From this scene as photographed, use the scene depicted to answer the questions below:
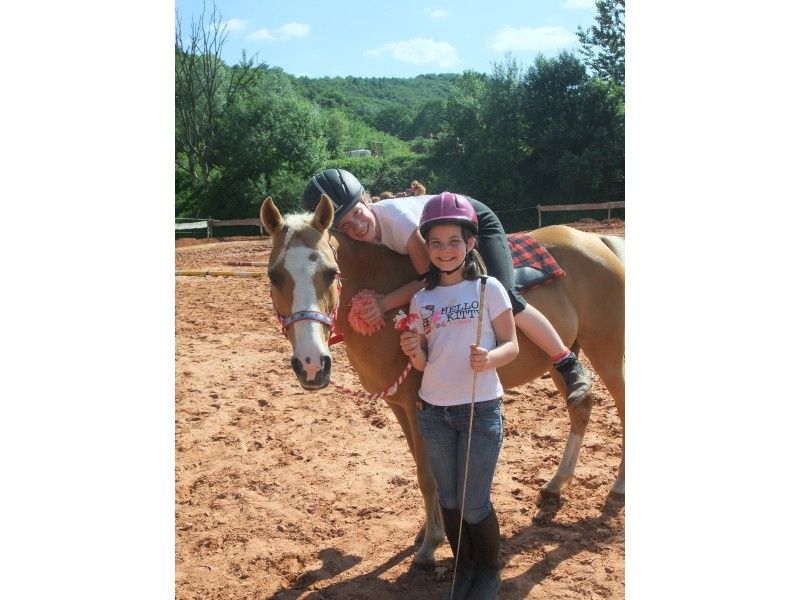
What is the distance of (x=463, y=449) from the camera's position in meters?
2.41

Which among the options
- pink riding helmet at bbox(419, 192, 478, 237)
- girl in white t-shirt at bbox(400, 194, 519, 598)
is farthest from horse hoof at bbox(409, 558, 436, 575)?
pink riding helmet at bbox(419, 192, 478, 237)

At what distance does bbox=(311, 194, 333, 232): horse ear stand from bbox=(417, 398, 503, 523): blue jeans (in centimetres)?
86

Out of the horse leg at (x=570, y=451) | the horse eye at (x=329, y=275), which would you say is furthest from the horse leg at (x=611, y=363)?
the horse eye at (x=329, y=275)

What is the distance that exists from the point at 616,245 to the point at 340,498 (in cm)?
238

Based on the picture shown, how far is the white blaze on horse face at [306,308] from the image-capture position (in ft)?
7.47

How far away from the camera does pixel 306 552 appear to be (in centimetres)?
329

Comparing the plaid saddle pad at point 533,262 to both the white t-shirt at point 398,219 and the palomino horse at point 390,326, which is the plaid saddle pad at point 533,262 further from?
the white t-shirt at point 398,219

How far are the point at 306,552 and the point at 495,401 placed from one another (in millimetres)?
1563

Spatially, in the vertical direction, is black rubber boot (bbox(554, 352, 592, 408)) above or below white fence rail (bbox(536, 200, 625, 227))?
below

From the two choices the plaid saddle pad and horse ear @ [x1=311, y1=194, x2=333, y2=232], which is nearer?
horse ear @ [x1=311, y1=194, x2=333, y2=232]

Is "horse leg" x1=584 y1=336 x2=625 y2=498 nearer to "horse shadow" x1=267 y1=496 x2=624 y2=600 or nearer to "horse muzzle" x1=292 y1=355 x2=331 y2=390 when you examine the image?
"horse shadow" x1=267 y1=496 x2=624 y2=600

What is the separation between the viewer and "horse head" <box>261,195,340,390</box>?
2.29 meters

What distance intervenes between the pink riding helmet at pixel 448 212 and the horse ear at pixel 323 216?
1.35 feet
